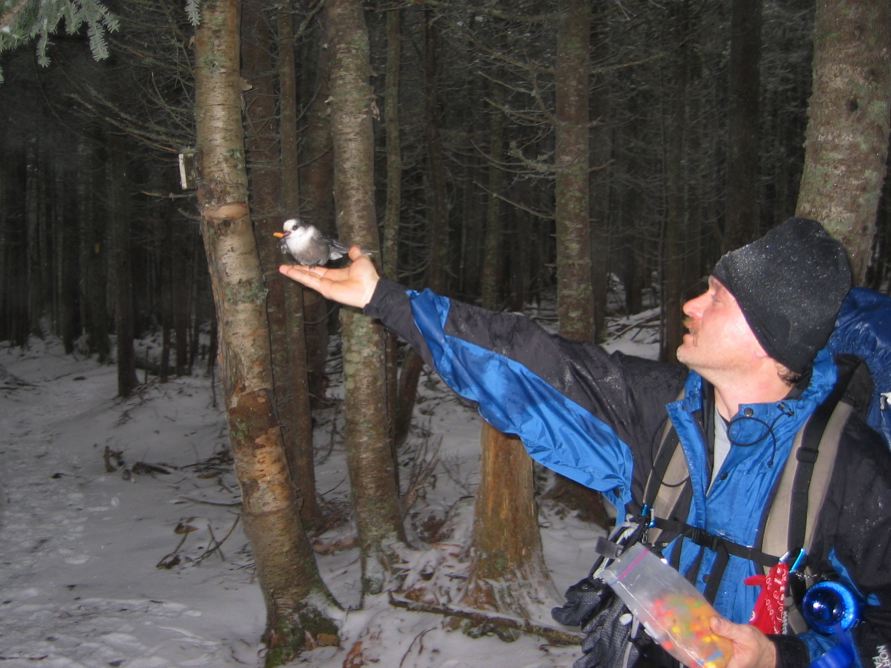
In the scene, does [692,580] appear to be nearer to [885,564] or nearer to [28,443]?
[885,564]

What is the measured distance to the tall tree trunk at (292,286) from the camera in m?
8.27

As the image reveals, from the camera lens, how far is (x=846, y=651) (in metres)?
1.67

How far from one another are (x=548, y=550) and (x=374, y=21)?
1117 centimetres

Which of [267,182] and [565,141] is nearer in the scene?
[565,141]

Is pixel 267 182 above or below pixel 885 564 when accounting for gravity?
above

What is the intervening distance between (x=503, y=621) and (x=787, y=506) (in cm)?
367

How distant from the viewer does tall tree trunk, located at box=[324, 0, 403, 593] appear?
20.3 feet

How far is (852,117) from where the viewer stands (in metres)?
3.73

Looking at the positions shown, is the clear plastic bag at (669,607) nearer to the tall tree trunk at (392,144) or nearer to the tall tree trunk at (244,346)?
the tall tree trunk at (244,346)

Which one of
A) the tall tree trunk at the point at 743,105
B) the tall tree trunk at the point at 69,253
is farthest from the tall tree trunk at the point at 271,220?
the tall tree trunk at the point at 69,253

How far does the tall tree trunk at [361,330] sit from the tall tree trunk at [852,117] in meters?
3.58

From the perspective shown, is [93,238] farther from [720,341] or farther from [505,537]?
[720,341]

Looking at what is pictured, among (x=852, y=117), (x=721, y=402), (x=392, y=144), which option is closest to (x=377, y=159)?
(x=392, y=144)

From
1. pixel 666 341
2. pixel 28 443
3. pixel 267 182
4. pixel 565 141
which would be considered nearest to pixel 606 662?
pixel 565 141
